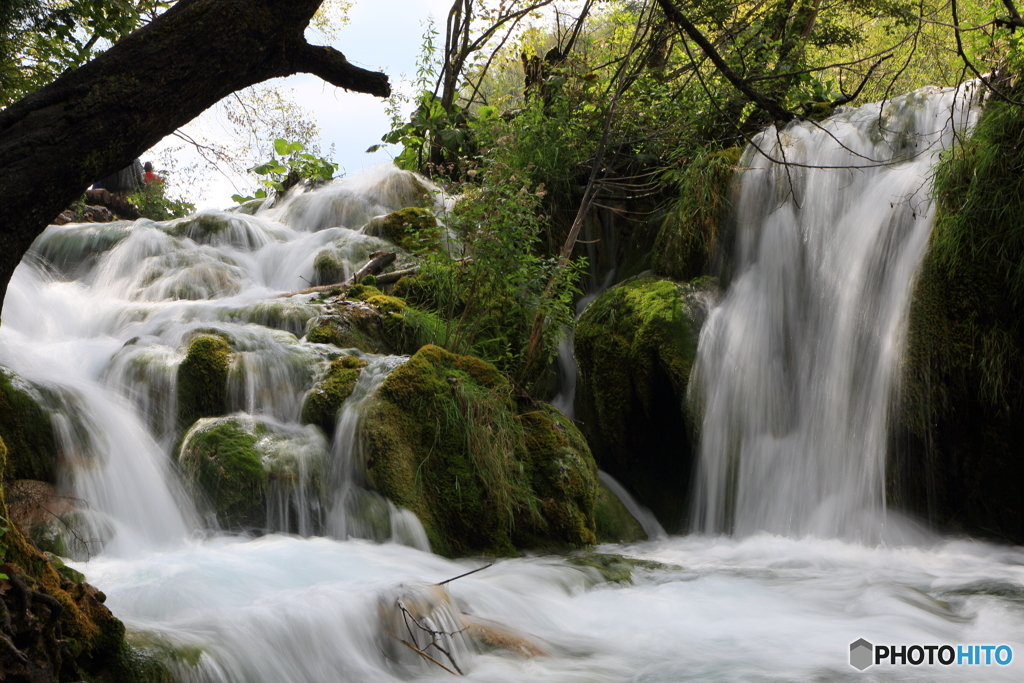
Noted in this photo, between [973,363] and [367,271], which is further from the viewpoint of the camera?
[367,271]

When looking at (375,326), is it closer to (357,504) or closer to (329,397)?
(329,397)

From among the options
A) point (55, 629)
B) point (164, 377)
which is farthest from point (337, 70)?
point (164, 377)

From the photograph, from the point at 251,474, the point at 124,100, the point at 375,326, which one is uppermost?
the point at 124,100

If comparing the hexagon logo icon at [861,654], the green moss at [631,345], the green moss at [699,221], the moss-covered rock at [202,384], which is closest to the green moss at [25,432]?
the moss-covered rock at [202,384]

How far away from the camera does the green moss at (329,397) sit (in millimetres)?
5336

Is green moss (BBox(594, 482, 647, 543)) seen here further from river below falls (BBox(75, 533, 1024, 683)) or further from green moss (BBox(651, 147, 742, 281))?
green moss (BBox(651, 147, 742, 281))

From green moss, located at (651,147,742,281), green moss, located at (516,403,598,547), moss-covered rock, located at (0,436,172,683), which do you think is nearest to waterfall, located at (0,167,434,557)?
green moss, located at (516,403,598,547)

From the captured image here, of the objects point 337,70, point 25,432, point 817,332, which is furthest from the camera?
point 817,332

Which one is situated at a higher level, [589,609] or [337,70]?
[337,70]

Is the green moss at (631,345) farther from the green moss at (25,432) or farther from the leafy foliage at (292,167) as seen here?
the leafy foliage at (292,167)

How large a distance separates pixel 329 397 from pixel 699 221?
13.4 ft

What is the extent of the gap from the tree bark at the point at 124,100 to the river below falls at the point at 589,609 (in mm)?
1513

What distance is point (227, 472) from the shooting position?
4.69 m

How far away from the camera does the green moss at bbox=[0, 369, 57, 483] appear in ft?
14.0
